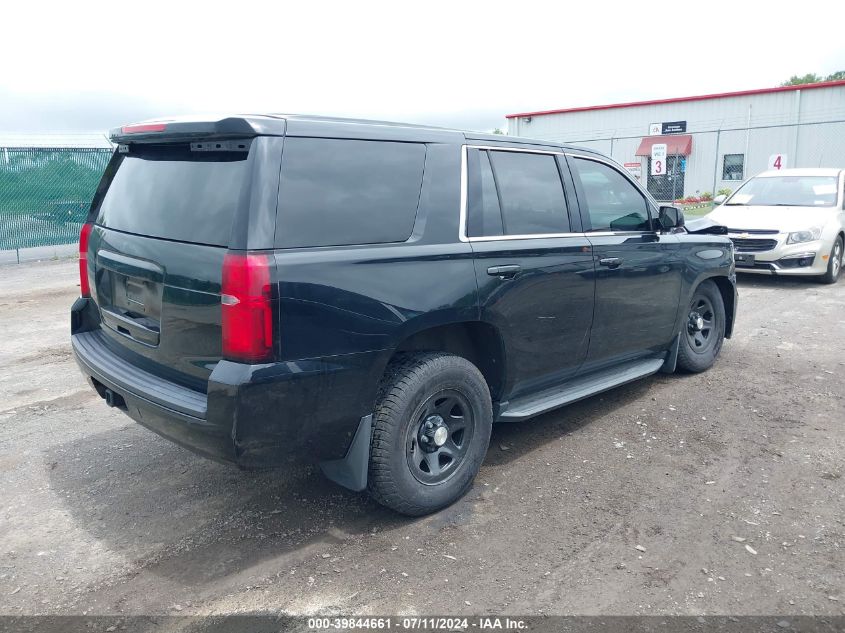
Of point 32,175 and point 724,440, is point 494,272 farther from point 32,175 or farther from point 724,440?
point 32,175

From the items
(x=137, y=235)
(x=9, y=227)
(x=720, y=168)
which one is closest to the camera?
(x=137, y=235)

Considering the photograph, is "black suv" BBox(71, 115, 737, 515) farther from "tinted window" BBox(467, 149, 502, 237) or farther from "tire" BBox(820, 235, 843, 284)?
"tire" BBox(820, 235, 843, 284)

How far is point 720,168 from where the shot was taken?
3275 centimetres

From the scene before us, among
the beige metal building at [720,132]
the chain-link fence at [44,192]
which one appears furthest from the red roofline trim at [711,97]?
the chain-link fence at [44,192]

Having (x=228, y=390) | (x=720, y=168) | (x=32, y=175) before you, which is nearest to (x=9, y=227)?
(x=32, y=175)

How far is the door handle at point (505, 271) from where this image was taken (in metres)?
3.92

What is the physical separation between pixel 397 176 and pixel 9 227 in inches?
509

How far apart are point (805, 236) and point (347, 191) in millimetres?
9137

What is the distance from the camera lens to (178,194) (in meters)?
3.47

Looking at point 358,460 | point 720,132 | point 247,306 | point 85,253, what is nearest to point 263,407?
point 247,306

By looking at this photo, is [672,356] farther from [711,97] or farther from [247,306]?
[711,97]

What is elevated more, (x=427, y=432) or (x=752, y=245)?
(x=752, y=245)

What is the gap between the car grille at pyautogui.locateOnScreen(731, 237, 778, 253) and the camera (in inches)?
413

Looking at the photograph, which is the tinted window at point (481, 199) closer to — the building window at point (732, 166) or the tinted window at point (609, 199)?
the tinted window at point (609, 199)
